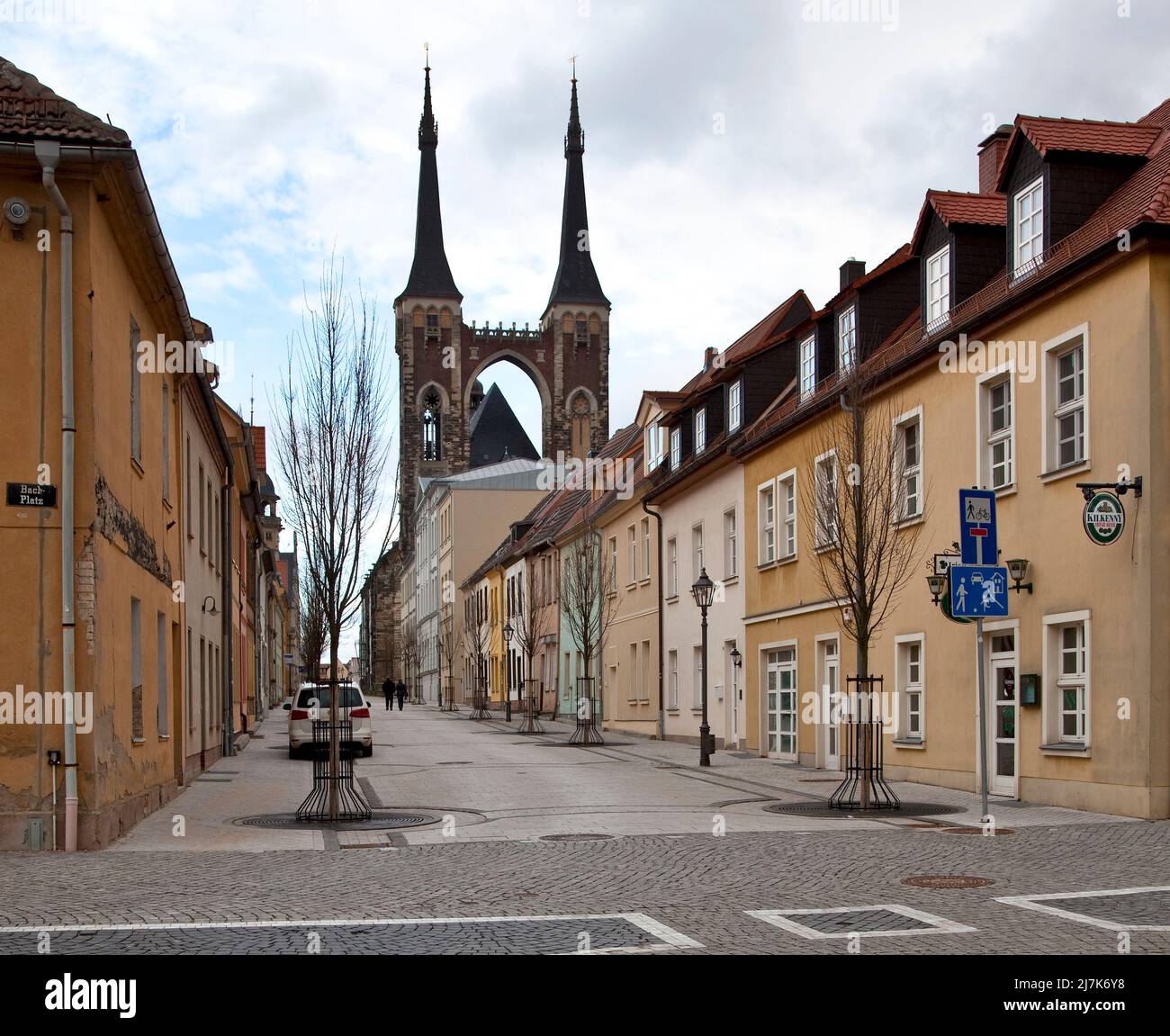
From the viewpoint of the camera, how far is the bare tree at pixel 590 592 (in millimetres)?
38562

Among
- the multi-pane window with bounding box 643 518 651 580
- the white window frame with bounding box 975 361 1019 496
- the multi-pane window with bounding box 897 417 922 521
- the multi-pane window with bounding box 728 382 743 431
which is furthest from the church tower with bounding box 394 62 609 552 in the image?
the white window frame with bounding box 975 361 1019 496

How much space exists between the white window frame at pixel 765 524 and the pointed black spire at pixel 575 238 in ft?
292

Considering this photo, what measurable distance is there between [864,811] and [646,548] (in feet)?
70.5

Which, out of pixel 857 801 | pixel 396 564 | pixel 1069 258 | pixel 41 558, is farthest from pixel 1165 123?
pixel 396 564

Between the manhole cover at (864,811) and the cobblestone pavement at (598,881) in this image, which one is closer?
the cobblestone pavement at (598,881)

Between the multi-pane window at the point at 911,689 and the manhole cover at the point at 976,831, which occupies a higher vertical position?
the multi-pane window at the point at 911,689

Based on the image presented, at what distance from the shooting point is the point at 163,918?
9.27 meters

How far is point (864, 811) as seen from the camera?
659 inches

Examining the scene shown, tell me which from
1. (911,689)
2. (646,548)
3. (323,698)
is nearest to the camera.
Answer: (911,689)

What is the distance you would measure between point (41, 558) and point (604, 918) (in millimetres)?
6920

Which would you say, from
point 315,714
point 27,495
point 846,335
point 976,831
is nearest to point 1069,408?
point 976,831

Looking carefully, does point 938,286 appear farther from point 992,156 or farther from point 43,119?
point 43,119

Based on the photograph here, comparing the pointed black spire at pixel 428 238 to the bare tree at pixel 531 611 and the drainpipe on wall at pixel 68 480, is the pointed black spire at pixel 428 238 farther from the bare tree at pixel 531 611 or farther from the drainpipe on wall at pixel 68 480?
the drainpipe on wall at pixel 68 480

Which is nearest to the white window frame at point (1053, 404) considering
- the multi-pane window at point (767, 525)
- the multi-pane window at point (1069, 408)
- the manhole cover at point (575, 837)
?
the multi-pane window at point (1069, 408)
